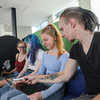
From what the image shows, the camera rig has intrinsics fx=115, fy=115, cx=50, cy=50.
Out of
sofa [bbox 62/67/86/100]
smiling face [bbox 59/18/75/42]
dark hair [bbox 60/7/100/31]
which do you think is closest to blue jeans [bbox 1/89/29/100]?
sofa [bbox 62/67/86/100]

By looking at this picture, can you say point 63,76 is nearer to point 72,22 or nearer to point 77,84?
point 77,84

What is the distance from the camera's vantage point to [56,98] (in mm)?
1039

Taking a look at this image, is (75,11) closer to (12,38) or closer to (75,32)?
(75,32)

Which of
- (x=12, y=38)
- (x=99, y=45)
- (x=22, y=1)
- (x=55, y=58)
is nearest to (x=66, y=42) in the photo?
(x=55, y=58)

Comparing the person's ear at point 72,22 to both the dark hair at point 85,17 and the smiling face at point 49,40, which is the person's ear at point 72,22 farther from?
the smiling face at point 49,40

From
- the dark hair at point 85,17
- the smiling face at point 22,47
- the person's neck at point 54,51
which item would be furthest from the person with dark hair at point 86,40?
the smiling face at point 22,47

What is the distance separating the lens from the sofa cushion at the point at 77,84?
110 cm

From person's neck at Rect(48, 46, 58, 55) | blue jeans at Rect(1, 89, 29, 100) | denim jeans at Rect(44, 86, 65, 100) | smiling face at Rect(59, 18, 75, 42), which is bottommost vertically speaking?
blue jeans at Rect(1, 89, 29, 100)

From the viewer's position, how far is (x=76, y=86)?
3.75 feet

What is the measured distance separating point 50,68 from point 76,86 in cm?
31

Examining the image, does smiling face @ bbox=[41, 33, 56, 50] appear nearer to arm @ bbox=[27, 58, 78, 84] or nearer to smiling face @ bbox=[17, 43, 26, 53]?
arm @ bbox=[27, 58, 78, 84]

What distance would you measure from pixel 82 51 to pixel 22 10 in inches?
175

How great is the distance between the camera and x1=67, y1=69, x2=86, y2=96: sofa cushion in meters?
1.10

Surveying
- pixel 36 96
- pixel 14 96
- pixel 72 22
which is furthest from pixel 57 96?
pixel 72 22
